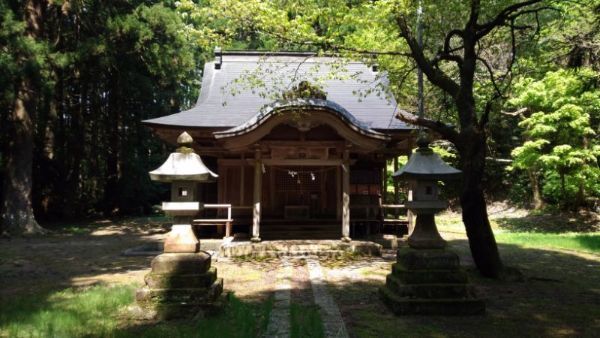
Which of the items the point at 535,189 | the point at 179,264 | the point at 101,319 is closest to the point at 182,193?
the point at 179,264

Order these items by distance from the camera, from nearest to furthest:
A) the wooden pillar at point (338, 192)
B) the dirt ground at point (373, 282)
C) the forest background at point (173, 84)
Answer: the dirt ground at point (373, 282), the forest background at point (173, 84), the wooden pillar at point (338, 192)

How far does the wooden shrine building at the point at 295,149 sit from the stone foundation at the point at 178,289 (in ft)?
17.2

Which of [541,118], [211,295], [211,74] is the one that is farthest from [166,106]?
[211,295]

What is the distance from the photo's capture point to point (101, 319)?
16.8 feet

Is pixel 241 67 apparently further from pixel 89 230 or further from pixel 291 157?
pixel 89 230

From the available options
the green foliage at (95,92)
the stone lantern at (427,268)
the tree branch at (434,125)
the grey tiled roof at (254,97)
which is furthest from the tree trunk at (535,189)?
the stone lantern at (427,268)

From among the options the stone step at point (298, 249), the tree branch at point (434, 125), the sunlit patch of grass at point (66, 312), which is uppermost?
the tree branch at point (434, 125)

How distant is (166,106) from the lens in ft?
85.7

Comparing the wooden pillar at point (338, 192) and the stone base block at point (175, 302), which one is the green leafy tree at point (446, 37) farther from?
the wooden pillar at point (338, 192)

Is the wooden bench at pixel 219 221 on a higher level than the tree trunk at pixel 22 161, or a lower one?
lower

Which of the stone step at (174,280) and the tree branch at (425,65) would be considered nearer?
the stone step at (174,280)

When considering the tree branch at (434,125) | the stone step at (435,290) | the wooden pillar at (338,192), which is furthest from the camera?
the wooden pillar at (338,192)

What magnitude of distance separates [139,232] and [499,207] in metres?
18.3

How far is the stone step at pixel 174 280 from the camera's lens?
5672 mm
